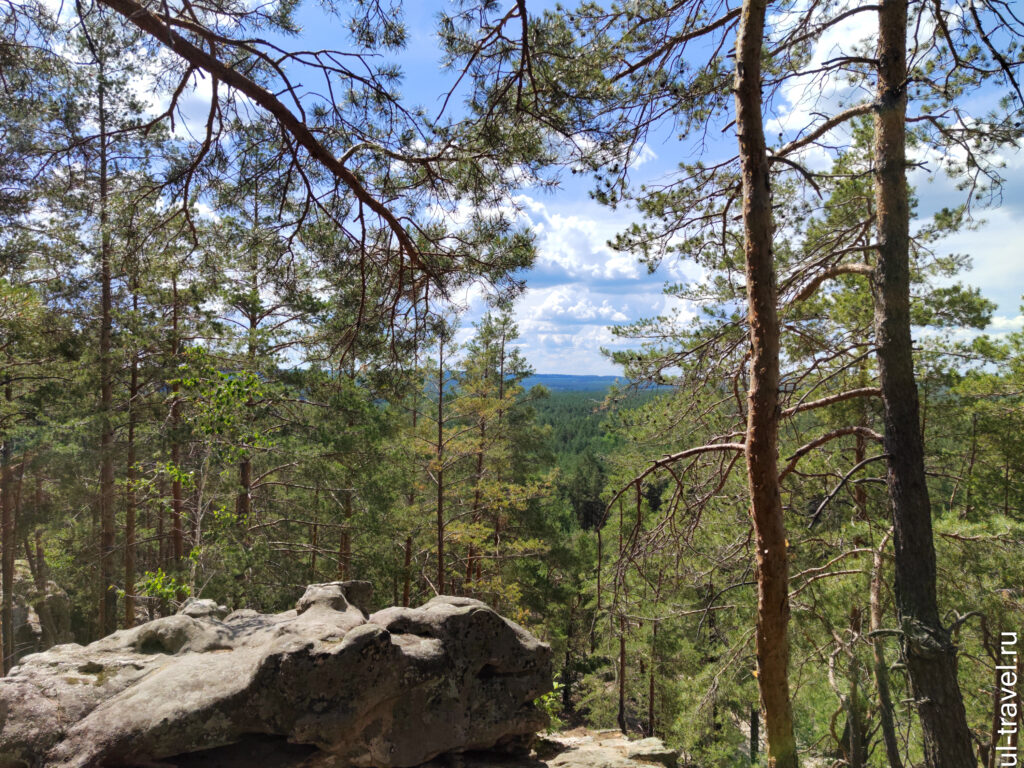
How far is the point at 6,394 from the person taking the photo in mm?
10195

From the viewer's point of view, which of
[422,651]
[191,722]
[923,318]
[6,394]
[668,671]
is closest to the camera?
[191,722]

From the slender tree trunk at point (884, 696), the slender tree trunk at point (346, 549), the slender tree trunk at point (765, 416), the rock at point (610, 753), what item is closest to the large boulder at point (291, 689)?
the rock at point (610, 753)

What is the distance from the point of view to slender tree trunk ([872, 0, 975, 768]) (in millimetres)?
3137

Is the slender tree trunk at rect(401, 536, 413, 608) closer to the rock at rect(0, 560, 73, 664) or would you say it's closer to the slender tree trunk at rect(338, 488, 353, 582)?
the slender tree trunk at rect(338, 488, 353, 582)

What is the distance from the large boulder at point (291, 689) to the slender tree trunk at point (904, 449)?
3348 mm

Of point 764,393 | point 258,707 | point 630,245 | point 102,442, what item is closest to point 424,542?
point 102,442

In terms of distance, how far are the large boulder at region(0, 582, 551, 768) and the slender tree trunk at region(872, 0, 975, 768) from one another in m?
3.35

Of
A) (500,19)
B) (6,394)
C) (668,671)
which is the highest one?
(500,19)

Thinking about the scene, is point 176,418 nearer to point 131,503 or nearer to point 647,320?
point 131,503

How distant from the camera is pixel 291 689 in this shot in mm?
4133

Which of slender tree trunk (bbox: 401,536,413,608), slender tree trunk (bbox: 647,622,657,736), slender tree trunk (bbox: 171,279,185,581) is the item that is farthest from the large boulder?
slender tree trunk (bbox: 647,622,657,736)

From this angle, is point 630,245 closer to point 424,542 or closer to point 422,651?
point 422,651

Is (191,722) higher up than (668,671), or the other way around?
(191,722)

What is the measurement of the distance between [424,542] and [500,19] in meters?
12.0
